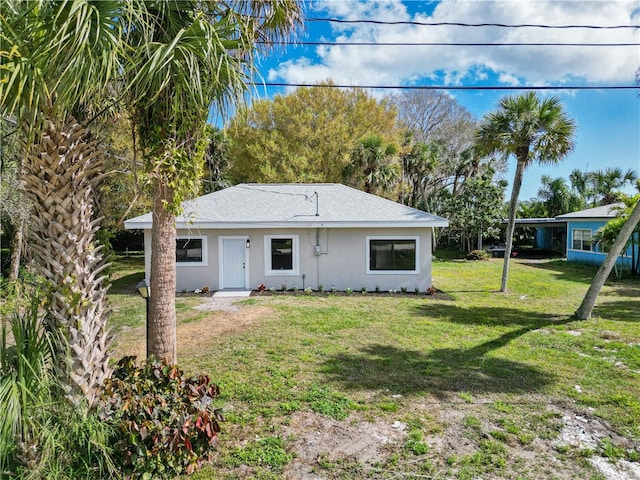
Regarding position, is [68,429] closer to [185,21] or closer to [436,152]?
[185,21]

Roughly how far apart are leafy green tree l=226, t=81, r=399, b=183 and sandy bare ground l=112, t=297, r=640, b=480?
69.5 ft

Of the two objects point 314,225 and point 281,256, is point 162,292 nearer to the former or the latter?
point 314,225

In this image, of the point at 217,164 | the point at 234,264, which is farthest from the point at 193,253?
the point at 217,164

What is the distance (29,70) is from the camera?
107 inches

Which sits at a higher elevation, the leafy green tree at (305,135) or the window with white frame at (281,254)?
the leafy green tree at (305,135)

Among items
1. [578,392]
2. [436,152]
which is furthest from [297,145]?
[578,392]

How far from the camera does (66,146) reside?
3.29 meters

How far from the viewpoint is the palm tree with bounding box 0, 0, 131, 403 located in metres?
2.75

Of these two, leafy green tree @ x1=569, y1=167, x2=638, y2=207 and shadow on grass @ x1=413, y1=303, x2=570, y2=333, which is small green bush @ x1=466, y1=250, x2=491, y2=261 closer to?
leafy green tree @ x1=569, y1=167, x2=638, y2=207

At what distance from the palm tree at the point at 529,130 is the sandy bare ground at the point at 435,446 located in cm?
1001

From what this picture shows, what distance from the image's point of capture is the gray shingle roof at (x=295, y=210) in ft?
44.2

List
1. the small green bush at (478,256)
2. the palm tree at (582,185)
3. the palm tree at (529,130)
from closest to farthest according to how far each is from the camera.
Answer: the palm tree at (529,130)
the small green bush at (478,256)
the palm tree at (582,185)

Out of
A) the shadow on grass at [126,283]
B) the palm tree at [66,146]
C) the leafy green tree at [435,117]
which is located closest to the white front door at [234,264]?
the shadow on grass at [126,283]

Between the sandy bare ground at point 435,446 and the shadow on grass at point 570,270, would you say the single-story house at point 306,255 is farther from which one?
the sandy bare ground at point 435,446
